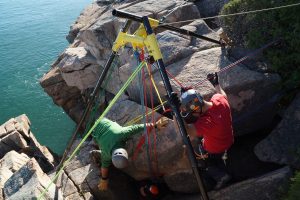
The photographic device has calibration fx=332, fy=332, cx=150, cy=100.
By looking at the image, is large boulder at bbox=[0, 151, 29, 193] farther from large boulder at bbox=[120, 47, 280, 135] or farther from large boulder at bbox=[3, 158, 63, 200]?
large boulder at bbox=[120, 47, 280, 135]

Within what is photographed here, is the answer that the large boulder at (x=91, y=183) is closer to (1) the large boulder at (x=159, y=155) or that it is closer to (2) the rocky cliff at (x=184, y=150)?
(2) the rocky cliff at (x=184, y=150)

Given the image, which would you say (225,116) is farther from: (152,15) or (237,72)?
(152,15)

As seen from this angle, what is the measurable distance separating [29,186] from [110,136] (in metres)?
2.20

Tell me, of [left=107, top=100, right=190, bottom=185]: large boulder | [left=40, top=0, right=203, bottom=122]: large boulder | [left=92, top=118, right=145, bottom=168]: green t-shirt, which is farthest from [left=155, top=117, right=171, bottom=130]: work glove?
[left=40, top=0, right=203, bottom=122]: large boulder

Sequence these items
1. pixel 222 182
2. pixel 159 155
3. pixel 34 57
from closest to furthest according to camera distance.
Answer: pixel 222 182
pixel 159 155
pixel 34 57

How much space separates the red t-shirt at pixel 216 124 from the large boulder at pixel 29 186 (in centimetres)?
387

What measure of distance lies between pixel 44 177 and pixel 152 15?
8.30 meters

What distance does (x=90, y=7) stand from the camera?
24.1 meters

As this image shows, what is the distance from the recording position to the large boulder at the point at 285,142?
727 centimetres

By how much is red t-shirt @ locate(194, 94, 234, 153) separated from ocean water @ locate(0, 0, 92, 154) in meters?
17.8

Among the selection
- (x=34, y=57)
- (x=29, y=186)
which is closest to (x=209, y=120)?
(x=29, y=186)

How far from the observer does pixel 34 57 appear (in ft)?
115

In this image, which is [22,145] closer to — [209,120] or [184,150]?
[184,150]

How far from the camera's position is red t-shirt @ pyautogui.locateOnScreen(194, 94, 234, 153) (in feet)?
20.6
